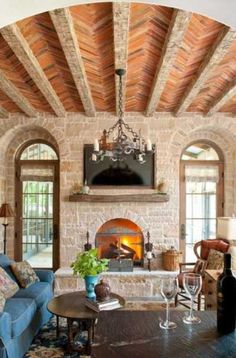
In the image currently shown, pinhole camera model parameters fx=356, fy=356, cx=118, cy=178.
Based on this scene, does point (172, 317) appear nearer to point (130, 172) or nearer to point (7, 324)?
point (7, 324)

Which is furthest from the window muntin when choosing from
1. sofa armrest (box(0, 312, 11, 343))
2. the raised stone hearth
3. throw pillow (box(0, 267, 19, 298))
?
sofa armrest (box(0, 312, 11, 343))

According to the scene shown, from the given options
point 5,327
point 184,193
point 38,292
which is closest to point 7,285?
point 38,292

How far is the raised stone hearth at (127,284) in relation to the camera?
19.2 ft

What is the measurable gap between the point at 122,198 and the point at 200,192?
159cm

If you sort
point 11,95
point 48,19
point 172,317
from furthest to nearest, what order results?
1. point 11,95
2. point 48,19
3. point 172,317

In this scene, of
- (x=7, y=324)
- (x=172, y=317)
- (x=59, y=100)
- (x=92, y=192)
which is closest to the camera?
(x=172, y=317)

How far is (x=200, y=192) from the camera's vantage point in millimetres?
6754

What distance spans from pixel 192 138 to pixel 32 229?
3.47 meters

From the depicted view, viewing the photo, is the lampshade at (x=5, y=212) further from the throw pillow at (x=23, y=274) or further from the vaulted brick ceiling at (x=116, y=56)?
the vaulted brick ceiling at (x=116, y=56)

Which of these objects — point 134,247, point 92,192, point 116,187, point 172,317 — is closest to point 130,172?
point 116,187

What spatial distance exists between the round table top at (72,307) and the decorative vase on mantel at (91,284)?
0.08 meters

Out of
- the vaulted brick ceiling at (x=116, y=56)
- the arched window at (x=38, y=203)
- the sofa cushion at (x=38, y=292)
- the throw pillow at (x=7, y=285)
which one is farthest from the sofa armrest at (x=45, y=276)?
the vaulted brick ceiling at (x=116, y=56)

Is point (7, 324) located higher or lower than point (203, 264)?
lower

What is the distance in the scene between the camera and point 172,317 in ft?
6.16
